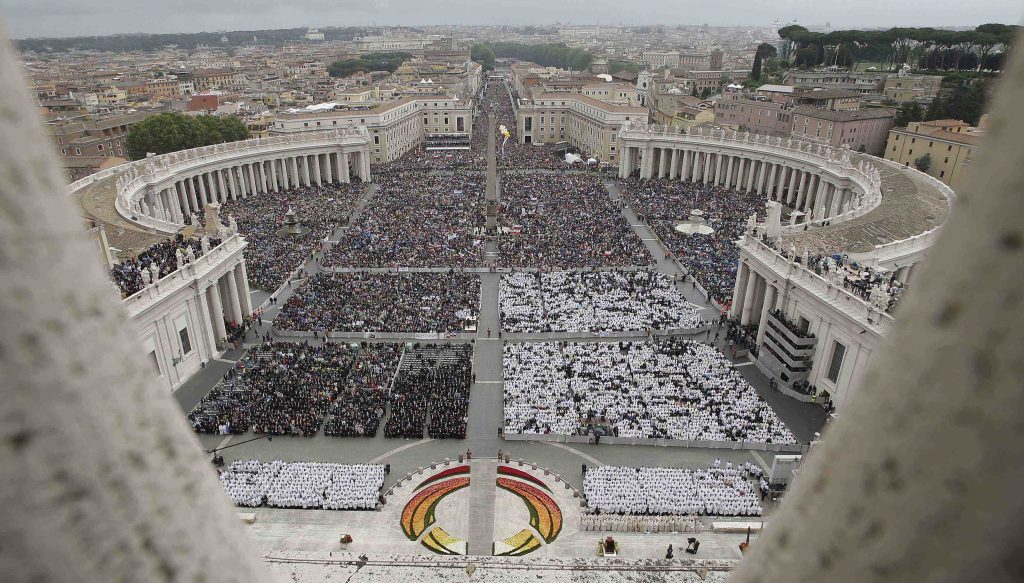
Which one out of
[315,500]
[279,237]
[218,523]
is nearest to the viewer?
[218,523]

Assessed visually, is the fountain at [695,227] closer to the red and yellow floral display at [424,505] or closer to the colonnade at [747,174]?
the colonnade at [747,174]

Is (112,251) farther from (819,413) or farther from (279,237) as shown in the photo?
(819,413)

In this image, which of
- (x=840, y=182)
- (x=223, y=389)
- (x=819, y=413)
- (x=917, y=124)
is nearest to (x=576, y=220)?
(x=840, y=182)

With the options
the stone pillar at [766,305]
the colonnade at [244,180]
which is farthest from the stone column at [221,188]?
the stone pillar at [766,305]

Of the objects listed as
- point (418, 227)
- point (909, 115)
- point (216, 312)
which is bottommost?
point (418, 227)

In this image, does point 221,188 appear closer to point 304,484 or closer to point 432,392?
point 432,392

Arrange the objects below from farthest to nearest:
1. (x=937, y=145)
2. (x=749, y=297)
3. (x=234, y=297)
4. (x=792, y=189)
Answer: (x=792, y=189), (x=937, y=145), (x=749, y=297), (x=234, y=297)

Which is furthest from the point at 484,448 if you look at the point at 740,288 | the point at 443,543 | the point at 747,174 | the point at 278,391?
the point at 747,174
